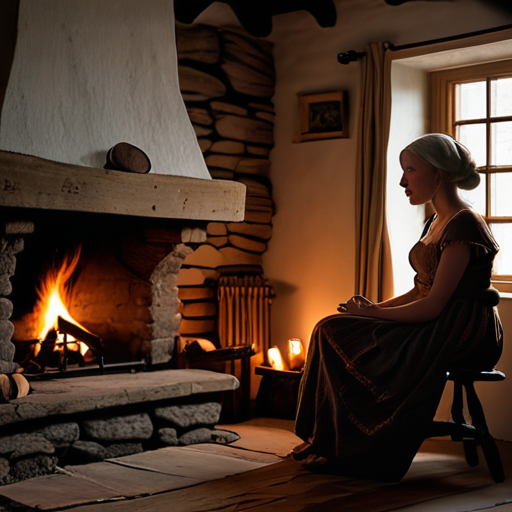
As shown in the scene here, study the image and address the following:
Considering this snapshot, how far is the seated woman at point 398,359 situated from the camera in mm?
3203

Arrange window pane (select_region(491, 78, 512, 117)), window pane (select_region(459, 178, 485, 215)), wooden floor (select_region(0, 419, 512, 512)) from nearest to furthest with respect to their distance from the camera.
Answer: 1. wooden floor (select_region(0, 419, 512, 512))
2. window pane (select_region(491, 78, 512, 117))
3. window pane (select_region(459, 178, 485, 215))

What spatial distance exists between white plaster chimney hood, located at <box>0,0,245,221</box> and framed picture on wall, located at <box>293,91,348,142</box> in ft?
3.23

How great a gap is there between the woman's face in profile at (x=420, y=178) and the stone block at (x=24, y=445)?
1928mm

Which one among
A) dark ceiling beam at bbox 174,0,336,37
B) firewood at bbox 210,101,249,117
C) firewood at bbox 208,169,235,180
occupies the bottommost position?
firewood at bbox 208,169,235,180

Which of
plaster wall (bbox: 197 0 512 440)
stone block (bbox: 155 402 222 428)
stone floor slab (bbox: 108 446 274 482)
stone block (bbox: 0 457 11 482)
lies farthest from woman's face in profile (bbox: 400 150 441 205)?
stone block (bbox: 0 457 11 482)

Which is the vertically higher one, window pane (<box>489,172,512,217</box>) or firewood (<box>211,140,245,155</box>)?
firewood (<box>211,140,245,155</box>)

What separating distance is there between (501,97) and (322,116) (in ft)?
3.59

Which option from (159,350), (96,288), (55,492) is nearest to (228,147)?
(96,288)

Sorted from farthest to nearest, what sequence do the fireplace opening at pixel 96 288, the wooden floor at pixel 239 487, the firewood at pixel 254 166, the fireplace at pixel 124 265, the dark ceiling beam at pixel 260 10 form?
the firewood at pixel 254 166 < the dark ceiling beam at pixel 260 10 < the fireplace opening at pixel 96 288 < the fireplace at pixel 124 265 < the wooden floor at pixel 239 487

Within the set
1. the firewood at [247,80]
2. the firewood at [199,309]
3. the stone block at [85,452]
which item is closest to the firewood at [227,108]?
the firewood at [247,80]

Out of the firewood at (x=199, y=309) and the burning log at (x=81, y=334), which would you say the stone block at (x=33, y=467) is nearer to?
the burning log at (x=81, y=334)

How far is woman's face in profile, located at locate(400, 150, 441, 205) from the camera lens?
3480 mm

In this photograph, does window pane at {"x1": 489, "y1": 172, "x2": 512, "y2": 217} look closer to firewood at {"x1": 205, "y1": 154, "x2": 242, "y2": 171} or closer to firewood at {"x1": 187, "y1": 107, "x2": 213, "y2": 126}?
firewood at {"x1": 205, "y1": 154, "x2": 242, "y2": 171}

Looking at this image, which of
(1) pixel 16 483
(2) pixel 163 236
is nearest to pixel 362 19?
(2) pixel 163 236
